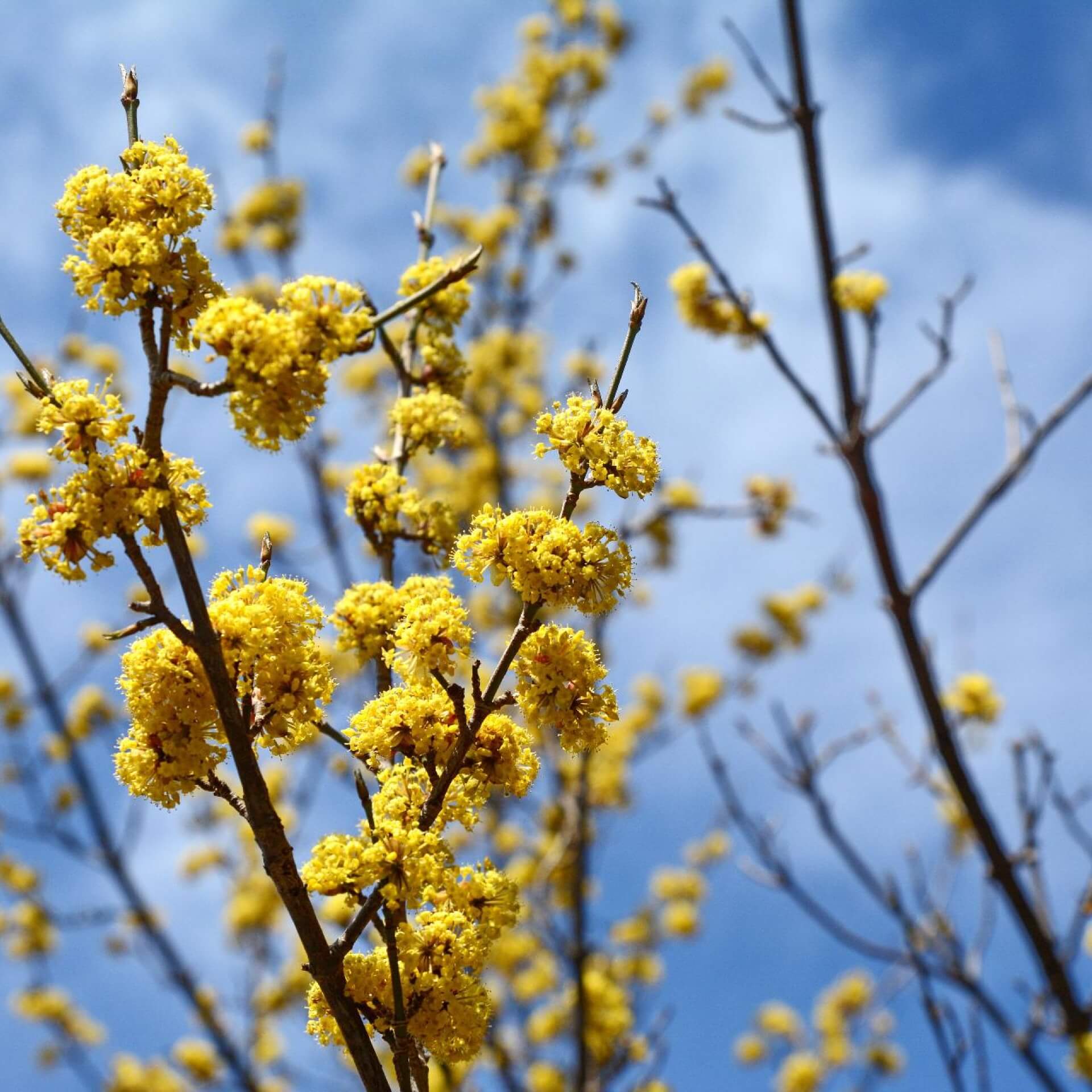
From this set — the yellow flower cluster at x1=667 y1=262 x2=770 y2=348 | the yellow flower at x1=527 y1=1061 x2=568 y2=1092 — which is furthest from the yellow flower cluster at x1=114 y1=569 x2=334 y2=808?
the yellow flower at x1=527 y1=1061 x2=568 y2=1092

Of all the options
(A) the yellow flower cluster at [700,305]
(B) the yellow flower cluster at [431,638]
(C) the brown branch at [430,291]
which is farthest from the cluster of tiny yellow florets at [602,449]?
(A) the yellow flower cluster at [700,305]

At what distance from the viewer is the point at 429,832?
6.97 ft

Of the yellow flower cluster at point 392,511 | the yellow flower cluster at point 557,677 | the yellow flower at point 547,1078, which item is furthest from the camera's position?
the yellow flower at point 547,1078

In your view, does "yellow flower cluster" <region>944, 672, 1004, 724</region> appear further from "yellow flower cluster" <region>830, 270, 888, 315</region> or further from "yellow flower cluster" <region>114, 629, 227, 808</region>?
"yellow flower cluster" <region>114, 629, 227, 808</region>

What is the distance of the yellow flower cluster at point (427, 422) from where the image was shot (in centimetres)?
328

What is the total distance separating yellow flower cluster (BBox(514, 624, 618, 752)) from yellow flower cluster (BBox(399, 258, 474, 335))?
158 centimetres

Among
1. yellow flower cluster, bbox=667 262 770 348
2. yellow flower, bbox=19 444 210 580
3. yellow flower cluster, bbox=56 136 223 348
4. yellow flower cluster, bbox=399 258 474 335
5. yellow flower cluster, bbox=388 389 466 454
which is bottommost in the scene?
yellow flower, bbox=19 444 210 580

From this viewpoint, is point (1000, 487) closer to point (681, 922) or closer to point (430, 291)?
point (430, 291)

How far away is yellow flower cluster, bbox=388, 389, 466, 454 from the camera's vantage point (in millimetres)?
3277

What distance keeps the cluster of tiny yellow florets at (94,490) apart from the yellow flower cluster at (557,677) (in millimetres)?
750

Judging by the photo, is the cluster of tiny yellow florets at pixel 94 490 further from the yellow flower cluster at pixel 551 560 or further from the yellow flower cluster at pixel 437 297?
the yellow flower cluster at pixel 437 297

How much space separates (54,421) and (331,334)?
57 cm

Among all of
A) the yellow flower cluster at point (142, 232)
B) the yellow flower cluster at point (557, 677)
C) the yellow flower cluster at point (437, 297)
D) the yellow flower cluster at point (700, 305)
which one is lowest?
the yellow flower cluster at point (557, 677)

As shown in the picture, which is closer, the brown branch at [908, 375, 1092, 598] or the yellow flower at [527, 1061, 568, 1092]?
the brown branch at [908, 375, 1092, 598]
